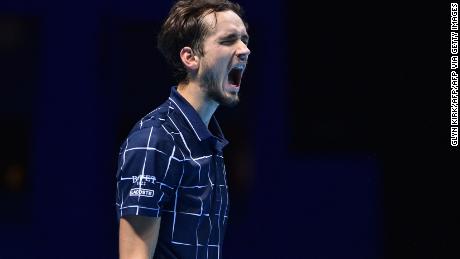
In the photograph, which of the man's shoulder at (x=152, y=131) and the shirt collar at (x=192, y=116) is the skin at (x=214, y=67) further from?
the man's shoulder at (x=152, y=131)

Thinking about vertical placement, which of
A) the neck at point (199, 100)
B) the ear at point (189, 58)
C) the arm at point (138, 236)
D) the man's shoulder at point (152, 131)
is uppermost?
the ear at point (189, 58)

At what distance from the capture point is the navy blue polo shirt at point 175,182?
1.85 m

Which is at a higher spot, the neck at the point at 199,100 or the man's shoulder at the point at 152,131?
the neck at the point at 199,100

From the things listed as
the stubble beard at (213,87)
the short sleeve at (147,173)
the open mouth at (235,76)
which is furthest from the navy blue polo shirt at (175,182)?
Answer: the open mouth at (235,76)

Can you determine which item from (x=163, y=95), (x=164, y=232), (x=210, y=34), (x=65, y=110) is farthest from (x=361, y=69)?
(x=164, y=232)

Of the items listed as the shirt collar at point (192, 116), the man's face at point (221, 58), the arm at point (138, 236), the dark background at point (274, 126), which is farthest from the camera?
the dark background at point (274, 126)

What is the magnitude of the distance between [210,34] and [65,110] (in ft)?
9.63

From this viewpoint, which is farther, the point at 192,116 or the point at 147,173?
the point at 192,116

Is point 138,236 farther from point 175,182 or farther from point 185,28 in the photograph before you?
point 185,28

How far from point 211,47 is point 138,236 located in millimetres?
661

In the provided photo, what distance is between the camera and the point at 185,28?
2.26 meters

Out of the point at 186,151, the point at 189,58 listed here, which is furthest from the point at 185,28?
the point at 186,151

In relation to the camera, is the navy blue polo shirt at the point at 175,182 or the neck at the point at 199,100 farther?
the neck at the point at 199,100

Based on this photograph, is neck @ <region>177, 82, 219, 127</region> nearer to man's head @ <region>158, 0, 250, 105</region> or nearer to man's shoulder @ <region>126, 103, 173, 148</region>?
man's head @ <region>158, 0, 250, 105</region>
